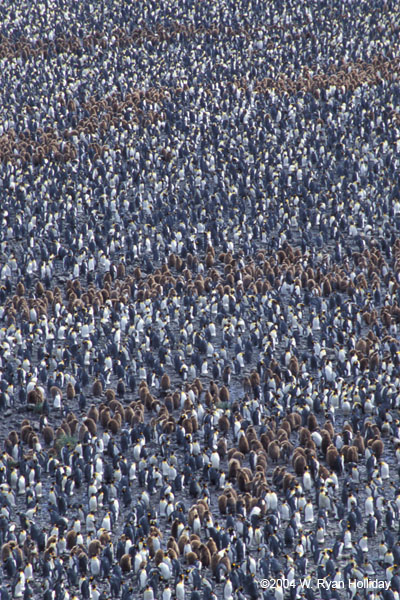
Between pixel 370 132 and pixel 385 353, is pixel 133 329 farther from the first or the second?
pixel 370 132

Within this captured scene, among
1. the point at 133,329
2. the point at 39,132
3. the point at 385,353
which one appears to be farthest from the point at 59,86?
the point at 385,353

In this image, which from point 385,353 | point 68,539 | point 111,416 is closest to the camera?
point 68,539

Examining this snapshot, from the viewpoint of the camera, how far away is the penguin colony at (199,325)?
18.3m

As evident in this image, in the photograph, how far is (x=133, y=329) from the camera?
87.3 feet

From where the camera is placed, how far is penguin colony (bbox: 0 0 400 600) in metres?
18.3

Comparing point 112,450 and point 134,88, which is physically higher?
point 134,88

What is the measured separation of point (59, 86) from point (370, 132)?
16585mm

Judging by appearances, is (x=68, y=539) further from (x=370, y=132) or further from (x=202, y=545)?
(x=370, y=132)

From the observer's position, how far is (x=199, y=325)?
27109mm

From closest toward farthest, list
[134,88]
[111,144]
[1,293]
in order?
[1,293] → [111,144] → [134,88]

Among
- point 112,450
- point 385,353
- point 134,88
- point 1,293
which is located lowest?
point 112,450

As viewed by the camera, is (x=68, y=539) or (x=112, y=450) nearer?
(x=68, y=539)

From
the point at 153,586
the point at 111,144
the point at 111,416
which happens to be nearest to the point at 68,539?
the point at 153,586

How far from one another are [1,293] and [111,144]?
14174mm
